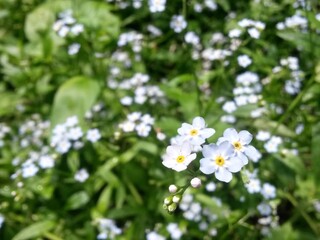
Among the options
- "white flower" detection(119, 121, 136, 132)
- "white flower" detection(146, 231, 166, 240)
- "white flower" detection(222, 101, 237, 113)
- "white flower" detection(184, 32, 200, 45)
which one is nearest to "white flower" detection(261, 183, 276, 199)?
"white flower" detection(222, 101, 237, 113)

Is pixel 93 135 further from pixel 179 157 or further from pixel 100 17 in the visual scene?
pixel 179 157

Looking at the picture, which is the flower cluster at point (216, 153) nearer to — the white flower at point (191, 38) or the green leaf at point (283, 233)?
the green leaf at point (283, 233)

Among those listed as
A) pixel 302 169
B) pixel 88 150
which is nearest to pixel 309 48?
pixel 302 169

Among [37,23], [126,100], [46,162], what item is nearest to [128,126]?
[126,100]

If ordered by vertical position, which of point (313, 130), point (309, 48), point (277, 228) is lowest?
point (277, 228)

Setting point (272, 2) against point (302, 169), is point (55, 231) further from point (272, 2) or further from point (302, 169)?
point (272, 2)

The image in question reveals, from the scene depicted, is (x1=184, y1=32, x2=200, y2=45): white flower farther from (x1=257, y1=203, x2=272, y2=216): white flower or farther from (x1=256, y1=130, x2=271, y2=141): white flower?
(x1=257, y1=203, x2=272, y2=216): white flower
